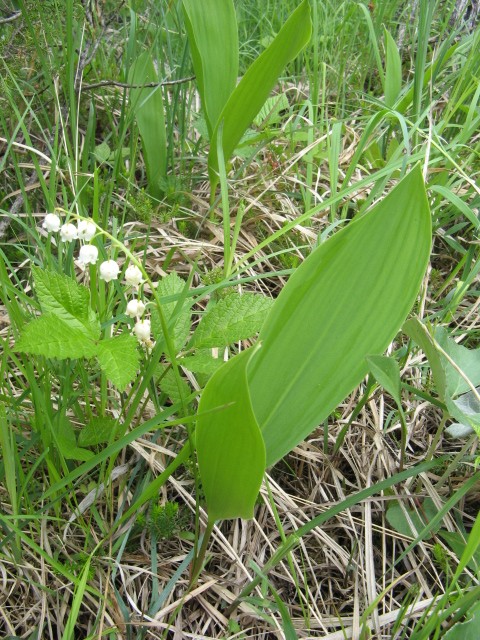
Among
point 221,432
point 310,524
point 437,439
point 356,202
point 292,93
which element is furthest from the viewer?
point 292,93

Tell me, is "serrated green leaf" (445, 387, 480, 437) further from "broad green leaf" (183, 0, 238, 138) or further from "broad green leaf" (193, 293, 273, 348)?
"broad green leaf" (183, 0, 238, 138)

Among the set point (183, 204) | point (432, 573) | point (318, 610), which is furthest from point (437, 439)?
point (183, 204)

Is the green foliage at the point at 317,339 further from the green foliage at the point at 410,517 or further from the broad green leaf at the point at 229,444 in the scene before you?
the green foliage at the point at 410,517

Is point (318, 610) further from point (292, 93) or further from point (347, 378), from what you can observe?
point (292, 93)

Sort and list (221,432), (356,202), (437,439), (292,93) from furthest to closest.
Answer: (292,93)
(356,202)
(437,439)
(221,432)

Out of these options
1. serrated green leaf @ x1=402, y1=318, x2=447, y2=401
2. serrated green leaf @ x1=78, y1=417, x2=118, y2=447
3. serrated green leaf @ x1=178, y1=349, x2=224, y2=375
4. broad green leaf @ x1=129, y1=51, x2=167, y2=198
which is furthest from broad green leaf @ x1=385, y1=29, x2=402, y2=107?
serrated green leaf @ x1=78, y1=417, x2=118, y2=447

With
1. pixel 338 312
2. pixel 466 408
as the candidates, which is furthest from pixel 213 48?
pixel 466 408
